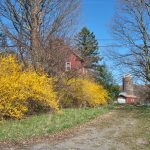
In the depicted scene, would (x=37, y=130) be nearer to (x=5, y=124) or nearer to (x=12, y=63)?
(x=5, y=124)

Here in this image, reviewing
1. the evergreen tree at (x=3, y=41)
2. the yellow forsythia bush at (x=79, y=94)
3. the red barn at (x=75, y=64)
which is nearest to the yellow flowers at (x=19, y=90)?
the evergreen tree at (x=3, y=41)

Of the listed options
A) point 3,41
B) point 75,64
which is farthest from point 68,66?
point 3,41

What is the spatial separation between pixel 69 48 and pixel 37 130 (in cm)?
1397

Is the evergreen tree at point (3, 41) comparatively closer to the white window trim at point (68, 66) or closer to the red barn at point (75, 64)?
the white window trim at point (68, 66)

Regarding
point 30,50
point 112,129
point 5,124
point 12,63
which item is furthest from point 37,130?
point 30,50

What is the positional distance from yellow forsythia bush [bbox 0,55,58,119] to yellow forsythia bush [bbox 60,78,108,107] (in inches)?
331

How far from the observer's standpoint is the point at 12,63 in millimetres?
19234

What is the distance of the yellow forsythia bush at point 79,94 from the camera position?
30.5 meters

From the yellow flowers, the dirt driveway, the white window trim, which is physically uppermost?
the white window trim

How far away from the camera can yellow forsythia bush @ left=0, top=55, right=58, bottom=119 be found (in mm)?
17641

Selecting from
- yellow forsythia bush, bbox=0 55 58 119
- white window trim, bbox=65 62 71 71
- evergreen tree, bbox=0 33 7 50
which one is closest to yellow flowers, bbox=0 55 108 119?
yellow forsythia bush, bbox=0 55 58 119

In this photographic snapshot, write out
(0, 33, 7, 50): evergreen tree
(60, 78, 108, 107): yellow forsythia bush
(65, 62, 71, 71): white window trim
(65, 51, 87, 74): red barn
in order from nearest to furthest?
1. (65, 62, 71, 71): white window trim
2. (0, 33, 7, 50): evergreen tree
3. (65, 51, 87, 74): red barn
4. (60, 78, 108, 107): yellow forsythia bush

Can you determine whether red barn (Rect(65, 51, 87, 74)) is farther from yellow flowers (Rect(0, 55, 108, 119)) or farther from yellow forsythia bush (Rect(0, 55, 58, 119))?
yellow forsythia bush (Rect(0, 55, 58, 119))

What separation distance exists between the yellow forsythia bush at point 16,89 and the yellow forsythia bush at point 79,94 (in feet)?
27.6
